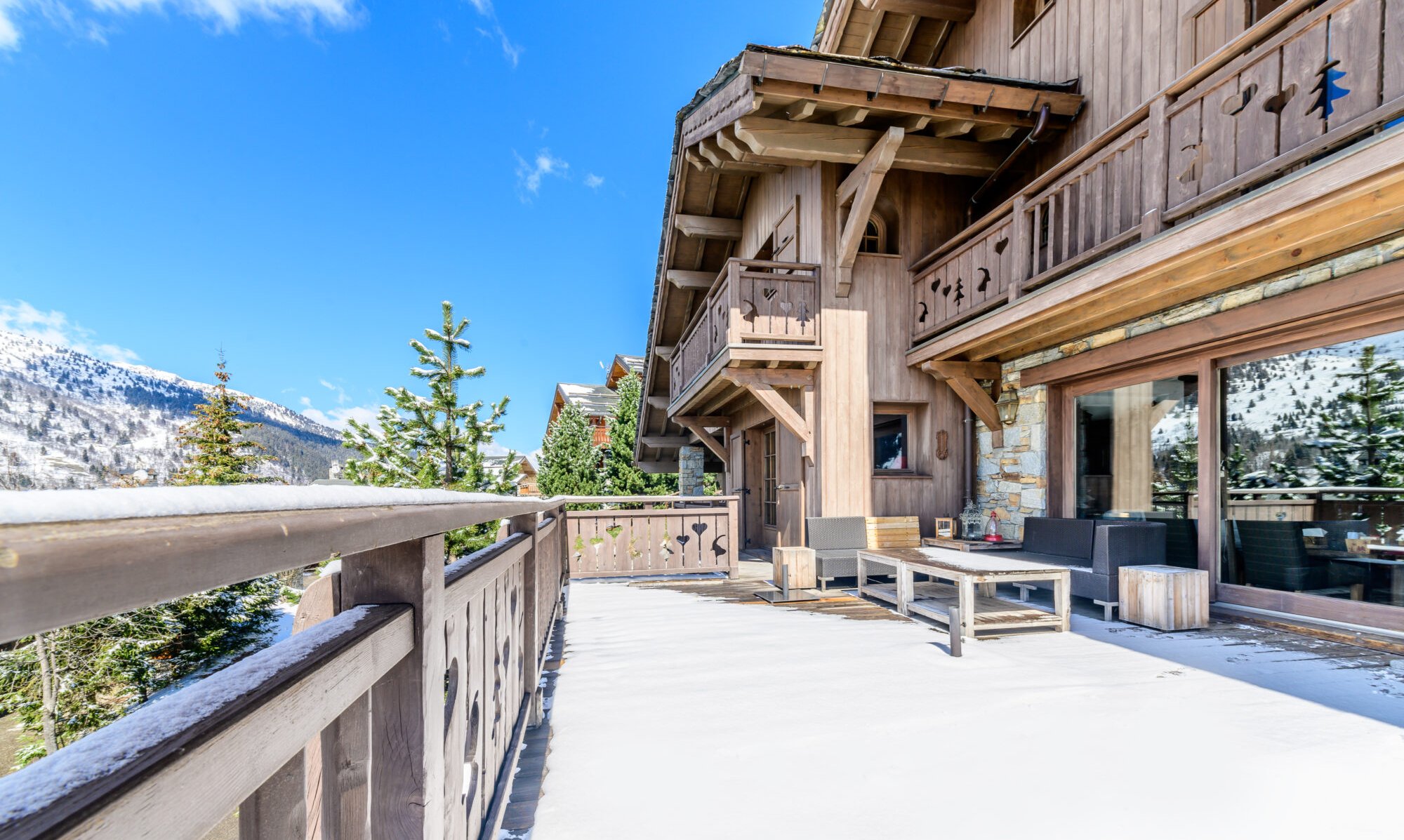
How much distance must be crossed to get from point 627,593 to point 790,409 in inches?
106

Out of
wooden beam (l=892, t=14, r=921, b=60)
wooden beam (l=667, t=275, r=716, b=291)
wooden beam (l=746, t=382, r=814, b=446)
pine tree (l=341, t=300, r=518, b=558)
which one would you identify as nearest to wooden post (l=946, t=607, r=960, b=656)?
wooden beam (l=746, t=382, r=814, b=446)

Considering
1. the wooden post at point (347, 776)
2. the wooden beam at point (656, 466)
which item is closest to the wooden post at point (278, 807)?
the wooden post at point (347, 776)

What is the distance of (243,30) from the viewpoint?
4406cm

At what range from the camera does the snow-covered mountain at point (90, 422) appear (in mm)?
1065

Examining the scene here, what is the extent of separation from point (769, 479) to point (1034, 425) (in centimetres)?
444

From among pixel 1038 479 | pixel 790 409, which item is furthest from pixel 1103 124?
pixel 790 409

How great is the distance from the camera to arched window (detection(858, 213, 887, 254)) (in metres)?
7.79

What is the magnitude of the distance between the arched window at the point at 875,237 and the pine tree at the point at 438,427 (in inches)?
345

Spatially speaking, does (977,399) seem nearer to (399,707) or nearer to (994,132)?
(994,132)

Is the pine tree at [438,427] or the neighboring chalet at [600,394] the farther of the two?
the neighboring chalet at [600,394]

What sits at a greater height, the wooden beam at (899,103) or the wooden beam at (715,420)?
the wooden beam at (899,103)

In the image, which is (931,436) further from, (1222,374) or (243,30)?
(243,30)

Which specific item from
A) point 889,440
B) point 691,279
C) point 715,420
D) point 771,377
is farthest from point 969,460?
point 691,279

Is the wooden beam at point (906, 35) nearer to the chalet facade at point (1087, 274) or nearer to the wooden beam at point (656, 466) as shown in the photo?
the chalet facade at point (1087, 274)
